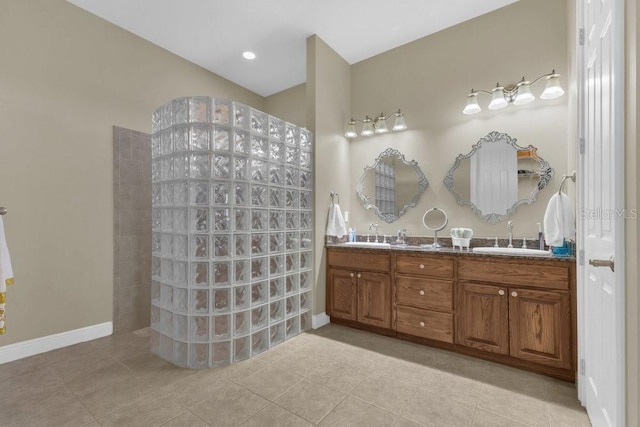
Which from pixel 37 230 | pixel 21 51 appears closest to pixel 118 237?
pixel 37 230

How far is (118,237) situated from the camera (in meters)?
2.98

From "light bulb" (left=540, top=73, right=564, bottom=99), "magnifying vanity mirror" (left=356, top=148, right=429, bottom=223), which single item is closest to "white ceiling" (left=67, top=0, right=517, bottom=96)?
"light bulb" (left=540, top=73, right=564, bottom=99)

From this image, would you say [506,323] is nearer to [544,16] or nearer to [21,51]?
[544,16]

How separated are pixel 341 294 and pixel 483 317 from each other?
1.38 meters

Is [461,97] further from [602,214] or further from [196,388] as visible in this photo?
[196,388]

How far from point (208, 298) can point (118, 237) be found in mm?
1466

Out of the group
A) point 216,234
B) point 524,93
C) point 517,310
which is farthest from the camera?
point 524,93

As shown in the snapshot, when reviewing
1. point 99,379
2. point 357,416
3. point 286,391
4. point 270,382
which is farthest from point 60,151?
point 357,416

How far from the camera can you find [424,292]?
2639 mm

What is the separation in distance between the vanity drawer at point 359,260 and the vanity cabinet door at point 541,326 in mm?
1071

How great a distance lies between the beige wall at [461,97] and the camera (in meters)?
2.64

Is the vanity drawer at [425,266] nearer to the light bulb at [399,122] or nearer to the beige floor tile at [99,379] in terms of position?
the light bulb at [399,122]

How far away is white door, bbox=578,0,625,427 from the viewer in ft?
3.65

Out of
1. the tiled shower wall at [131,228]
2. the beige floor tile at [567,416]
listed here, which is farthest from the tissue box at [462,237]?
the tiled shower wall at [131,228]
